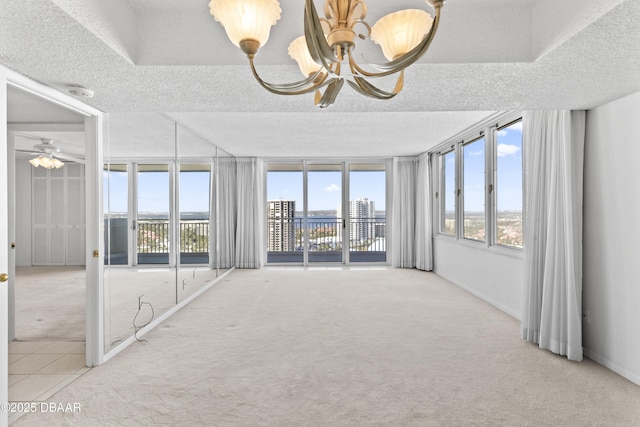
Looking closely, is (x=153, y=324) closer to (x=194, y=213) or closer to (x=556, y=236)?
(x=194, y=213)

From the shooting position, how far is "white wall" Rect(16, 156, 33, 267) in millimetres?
6211

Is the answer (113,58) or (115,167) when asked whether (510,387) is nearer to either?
(113,58)

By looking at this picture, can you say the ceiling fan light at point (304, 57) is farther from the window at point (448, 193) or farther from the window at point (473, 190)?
the window at point (448, 193)

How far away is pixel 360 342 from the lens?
2.87m

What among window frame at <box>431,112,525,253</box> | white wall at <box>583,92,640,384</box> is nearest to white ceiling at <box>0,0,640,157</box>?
white wall at <box>583,92,640,384</box>

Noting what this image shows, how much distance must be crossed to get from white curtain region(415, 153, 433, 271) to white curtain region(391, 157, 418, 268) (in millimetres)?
182

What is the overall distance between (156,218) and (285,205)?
2936mm

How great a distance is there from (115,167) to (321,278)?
3.56m

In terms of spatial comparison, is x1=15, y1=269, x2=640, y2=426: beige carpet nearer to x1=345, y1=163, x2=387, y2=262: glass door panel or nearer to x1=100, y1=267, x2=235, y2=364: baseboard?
x1=100, y1=267, x2=235, y2=364: baseboard

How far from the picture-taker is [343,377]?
2.29 metres

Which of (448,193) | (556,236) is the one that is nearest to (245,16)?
(556,236)

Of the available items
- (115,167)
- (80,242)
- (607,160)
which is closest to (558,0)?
(607,160)

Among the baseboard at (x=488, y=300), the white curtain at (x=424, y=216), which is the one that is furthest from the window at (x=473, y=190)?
the white curtain at (x=424, y=216)

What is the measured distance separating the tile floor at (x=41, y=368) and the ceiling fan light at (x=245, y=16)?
2.50 meters
